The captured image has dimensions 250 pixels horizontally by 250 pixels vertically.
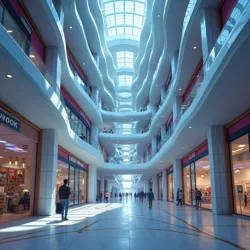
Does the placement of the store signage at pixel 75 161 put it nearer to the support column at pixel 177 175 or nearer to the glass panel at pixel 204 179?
the support column at pixel 177 175

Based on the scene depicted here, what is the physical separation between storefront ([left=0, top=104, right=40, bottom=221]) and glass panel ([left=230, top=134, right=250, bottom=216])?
34.8ft

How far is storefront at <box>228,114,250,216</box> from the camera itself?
13291 mm

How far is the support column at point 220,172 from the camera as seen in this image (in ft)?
47.8

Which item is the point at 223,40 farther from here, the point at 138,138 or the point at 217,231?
the point at 138,138

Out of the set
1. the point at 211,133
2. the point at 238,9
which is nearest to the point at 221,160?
the point at 211,133

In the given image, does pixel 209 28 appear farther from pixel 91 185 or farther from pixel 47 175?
pixel 91 185

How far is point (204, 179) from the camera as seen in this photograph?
21094 mm

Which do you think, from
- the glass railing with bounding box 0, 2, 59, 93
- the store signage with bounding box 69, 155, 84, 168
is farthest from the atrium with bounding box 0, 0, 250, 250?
the store signage with bounding box 69, 155, 84, 168

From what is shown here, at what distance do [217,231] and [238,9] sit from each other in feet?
22.9

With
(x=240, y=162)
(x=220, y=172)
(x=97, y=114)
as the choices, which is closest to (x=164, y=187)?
(x=97, y=114)

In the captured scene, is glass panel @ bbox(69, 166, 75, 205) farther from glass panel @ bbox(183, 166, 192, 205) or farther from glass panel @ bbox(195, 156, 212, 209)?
glass panel @ bbox(195, 156, 212, 209)

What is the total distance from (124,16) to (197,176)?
28.5 m

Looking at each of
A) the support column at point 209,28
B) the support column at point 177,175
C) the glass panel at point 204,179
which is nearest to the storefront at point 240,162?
the support column at point 209,28

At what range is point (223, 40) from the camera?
31.9 feet
